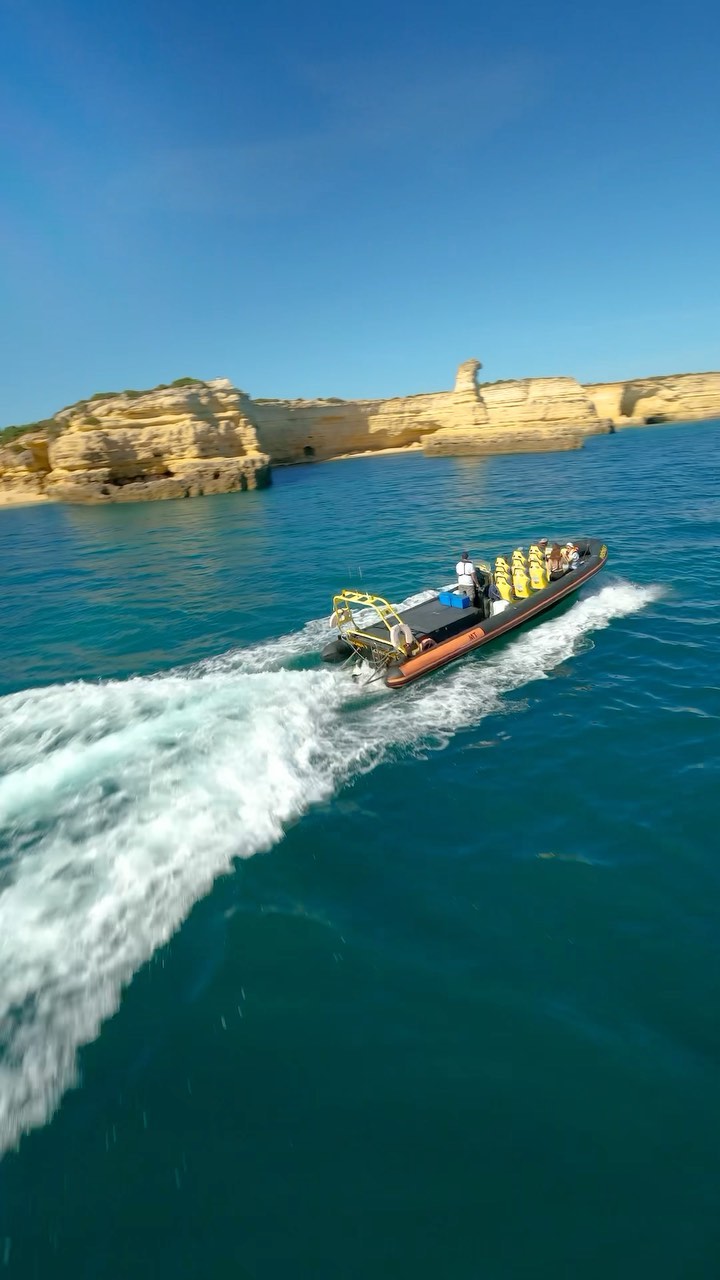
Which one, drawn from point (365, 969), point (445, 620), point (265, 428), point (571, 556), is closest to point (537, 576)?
point (571, 556)

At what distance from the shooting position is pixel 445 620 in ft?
38.0

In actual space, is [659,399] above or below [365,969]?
above

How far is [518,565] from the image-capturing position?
13.5 meters

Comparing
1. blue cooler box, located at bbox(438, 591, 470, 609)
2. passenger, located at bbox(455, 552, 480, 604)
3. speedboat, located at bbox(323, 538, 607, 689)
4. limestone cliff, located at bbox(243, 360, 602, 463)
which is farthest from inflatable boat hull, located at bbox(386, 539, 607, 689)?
limestone cliff, located at bbox(243, 360, 602, 463)

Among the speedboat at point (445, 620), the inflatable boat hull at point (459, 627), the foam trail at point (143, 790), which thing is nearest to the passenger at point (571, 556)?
the speedboat at point (445, 620)

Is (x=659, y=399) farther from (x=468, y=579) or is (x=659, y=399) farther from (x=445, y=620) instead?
(x=445, y=620)

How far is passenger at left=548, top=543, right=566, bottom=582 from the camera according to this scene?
14.5 m

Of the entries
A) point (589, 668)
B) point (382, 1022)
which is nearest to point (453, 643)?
point (589, 668)

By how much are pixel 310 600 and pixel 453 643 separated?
20.0 ft

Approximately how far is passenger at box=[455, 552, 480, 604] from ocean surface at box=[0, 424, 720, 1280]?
6.81 feet

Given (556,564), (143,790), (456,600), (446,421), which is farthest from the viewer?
(446,421)

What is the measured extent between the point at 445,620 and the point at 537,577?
3.49m

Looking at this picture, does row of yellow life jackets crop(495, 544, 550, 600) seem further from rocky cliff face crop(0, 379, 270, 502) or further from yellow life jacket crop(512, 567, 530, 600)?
rocky cliff face crop(0, 379, 270, 502)

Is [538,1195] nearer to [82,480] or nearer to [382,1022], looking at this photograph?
[382,1022]
